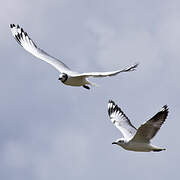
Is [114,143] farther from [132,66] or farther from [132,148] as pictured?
[132,66]

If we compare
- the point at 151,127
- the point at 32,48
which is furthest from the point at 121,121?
the point at 32,48

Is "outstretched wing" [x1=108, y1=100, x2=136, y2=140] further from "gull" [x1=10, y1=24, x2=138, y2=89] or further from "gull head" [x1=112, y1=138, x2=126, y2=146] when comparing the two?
"gull" [x1=10, y1=24, x2=138, y2=89]

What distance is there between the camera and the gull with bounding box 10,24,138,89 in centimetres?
1702

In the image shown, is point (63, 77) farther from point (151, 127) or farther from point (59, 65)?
point (151, 127)

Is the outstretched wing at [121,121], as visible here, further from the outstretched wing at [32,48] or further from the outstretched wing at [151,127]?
the outstretched wing at [32,48]

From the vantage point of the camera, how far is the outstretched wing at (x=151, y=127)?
16.0 meters

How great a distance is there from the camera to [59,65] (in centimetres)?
2008

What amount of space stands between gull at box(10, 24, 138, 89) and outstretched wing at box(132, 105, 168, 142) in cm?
120

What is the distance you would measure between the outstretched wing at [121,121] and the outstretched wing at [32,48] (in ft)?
5.56

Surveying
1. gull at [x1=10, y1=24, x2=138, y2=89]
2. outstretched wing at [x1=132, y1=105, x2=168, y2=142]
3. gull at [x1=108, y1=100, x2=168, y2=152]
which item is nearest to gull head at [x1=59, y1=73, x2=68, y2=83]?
gull at [x1=10, y1=24, x2=138, y2=89]

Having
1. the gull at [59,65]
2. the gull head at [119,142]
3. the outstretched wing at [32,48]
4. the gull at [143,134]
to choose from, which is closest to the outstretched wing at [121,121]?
the gull at [143,134]

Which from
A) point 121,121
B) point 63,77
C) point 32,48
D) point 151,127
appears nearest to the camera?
point 151,127

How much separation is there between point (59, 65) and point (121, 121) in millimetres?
2242

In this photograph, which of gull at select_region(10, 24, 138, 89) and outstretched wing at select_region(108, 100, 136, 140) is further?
outstretched wing at select_region(108, 100, 136, 140)
